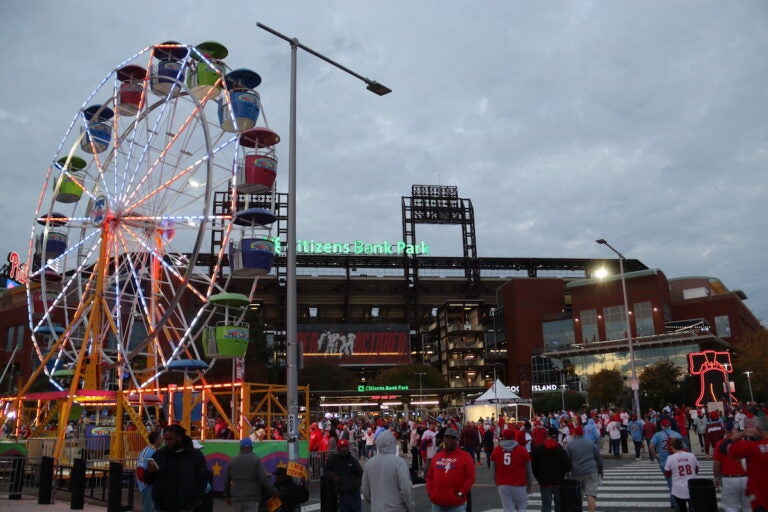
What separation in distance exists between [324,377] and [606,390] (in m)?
34.8

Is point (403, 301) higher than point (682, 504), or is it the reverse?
point (403, 301)

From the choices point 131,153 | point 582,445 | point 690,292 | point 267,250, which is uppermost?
point 690,292

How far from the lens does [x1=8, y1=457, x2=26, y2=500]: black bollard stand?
17.0 meters

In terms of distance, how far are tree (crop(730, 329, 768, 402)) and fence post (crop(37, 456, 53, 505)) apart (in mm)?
60749

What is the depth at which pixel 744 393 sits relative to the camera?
6612 centimetres

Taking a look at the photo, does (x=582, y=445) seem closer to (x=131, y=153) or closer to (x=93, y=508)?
(x=93, y=508)

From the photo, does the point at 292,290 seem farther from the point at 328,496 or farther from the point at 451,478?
the point at 451,478

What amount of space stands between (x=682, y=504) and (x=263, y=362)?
71.1 metres

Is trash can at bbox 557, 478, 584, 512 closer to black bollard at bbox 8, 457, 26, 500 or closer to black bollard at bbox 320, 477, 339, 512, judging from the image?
black bollard at bbox 320, 477, 339, 512

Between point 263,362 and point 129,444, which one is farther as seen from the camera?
point 263,362

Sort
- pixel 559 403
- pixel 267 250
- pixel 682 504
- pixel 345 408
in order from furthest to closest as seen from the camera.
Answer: pixel 345 408 < pixel 559 403 < pixel 267 250 < pixel 682 504

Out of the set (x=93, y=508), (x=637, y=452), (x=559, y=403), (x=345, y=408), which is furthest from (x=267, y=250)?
(x=345, y=408)

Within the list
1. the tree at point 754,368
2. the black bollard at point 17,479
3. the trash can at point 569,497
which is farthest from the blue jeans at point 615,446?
the tree at point 754,368

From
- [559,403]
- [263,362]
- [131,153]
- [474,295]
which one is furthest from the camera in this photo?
[474,295]
